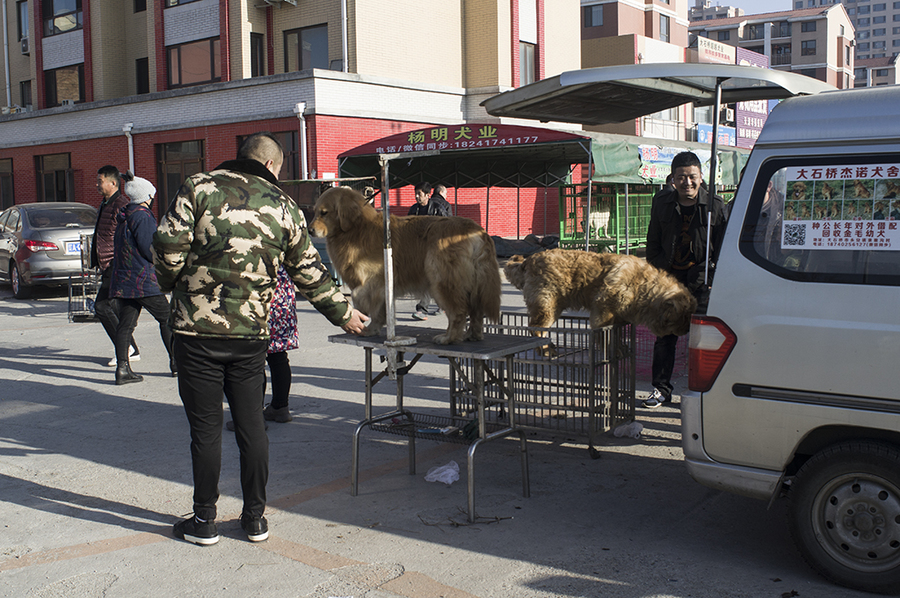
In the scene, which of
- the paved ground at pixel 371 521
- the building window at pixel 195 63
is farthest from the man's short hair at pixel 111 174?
the building window at pixel 195 63

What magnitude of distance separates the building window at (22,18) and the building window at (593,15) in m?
33.0

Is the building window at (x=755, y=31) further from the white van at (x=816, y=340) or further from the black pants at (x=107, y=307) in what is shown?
the white van at (x=816, y=340)

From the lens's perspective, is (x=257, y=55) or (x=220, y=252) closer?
(x=220, y=252)

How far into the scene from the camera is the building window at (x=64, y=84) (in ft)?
102

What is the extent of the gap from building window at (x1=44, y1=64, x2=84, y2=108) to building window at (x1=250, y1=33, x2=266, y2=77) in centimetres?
875

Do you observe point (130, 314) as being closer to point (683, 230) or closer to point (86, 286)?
Result: point (86, 286)

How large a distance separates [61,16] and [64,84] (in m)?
2.61

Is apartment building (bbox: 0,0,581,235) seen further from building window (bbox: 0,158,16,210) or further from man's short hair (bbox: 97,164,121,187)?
man's short hair (bbox: 97,164,121,187)

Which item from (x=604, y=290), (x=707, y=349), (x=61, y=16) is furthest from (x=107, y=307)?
(x=61, y=16)

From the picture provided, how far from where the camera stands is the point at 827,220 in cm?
370

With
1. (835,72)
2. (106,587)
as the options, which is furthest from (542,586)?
(835,72)

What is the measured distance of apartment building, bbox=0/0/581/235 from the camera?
23.5 metres

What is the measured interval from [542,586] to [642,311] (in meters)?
2.78

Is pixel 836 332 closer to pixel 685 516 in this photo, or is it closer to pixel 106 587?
pixel 685 516
